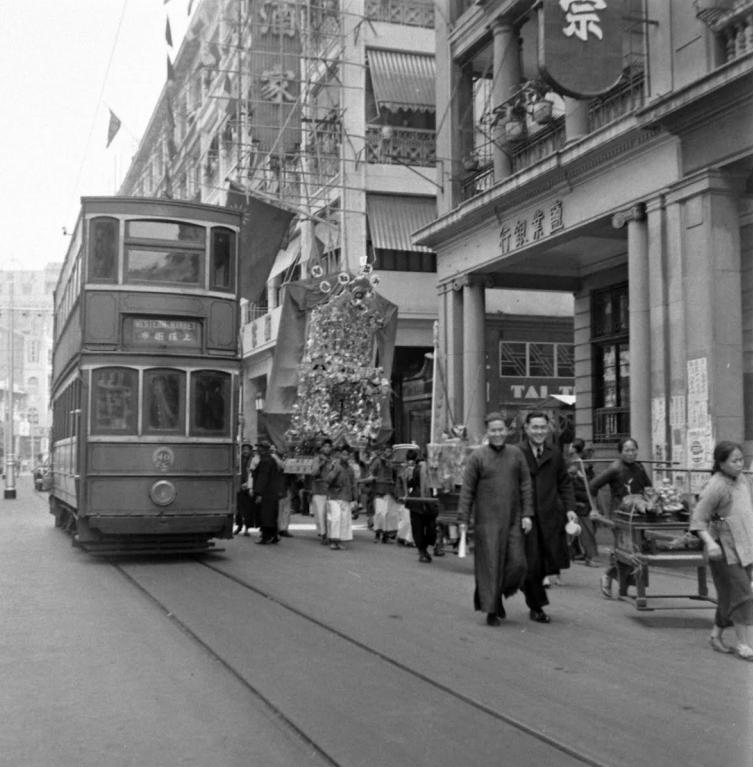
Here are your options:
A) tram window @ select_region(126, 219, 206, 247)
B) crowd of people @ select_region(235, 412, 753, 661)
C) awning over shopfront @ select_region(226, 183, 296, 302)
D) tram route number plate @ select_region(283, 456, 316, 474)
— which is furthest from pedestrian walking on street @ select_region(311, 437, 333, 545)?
awning over shopfront @ select_region(226, 183, 296, 302)

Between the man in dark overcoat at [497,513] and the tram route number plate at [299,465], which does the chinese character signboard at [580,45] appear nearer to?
the man in dark overcoat at [497,513]

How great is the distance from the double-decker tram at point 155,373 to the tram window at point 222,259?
1 centimetres

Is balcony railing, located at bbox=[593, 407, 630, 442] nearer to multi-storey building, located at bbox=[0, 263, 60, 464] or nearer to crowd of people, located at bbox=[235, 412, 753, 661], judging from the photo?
crowd of people, located at bbox=[235, 412, 753, 661]

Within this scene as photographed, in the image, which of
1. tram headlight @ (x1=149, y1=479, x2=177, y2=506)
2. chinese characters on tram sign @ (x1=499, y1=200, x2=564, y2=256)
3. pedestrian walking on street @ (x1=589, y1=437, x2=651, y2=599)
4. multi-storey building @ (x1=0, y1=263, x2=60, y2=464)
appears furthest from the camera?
multi-storey building @ (x1=0, y1=263, x2=60, y2=464)

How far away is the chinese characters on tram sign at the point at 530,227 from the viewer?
1862 cm

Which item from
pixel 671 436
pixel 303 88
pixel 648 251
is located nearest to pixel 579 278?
pixel 648 251

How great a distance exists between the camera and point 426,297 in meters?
29.4

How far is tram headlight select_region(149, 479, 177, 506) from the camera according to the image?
13656 millimetres

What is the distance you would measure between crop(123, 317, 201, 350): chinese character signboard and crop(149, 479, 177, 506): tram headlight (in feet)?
5.90

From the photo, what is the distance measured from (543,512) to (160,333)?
6709 millimetres

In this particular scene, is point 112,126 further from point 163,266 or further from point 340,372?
point 163,266

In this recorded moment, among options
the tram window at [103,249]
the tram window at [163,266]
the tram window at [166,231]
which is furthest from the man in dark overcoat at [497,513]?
the tram window at [103,249]

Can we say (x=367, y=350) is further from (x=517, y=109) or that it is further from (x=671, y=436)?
(x=671, y=436)

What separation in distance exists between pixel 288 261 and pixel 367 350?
47.0 feet
